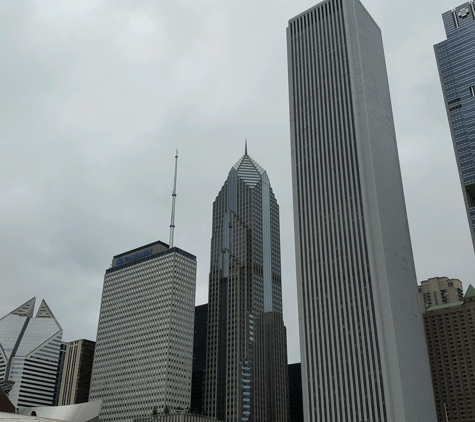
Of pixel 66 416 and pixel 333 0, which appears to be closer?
pixel 66 416

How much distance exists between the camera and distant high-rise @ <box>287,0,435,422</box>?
120375mm

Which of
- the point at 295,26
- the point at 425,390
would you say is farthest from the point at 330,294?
the point at 295,26

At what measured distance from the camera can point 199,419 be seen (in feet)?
578

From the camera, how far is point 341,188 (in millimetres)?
139500

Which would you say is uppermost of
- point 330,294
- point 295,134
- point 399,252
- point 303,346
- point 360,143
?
point 295,134

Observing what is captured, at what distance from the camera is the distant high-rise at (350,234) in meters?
120

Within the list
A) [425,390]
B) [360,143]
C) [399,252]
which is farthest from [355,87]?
[425,390]

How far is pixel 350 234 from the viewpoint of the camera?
134 m

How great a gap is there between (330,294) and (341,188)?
2790cm

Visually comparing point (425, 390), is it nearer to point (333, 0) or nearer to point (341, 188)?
point (341, 188)

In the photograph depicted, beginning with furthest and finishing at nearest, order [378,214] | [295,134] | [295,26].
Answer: [295,26] → [295,134] → [378,214]

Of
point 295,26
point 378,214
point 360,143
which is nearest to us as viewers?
point 378,214

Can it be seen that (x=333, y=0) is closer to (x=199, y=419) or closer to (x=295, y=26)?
(x=295, y=26)

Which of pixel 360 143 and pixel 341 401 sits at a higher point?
pixel 360 143
